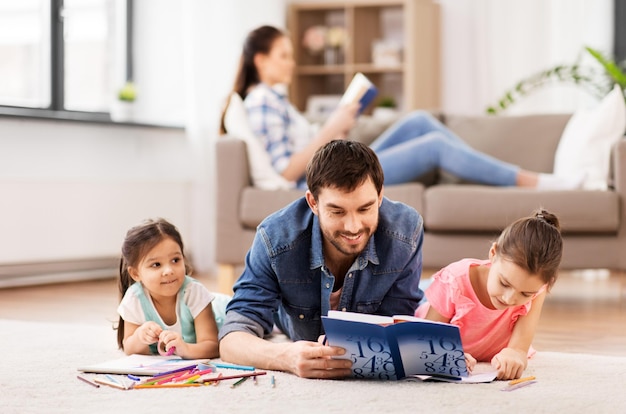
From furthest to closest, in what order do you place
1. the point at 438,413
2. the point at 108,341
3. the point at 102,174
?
1. the point at 102,174
2. the point at 108,341
3. the point at 438,413

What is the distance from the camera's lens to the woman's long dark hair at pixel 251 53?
3.80 m

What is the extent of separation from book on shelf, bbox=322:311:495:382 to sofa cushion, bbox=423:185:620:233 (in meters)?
1.52

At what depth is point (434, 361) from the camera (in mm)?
1865

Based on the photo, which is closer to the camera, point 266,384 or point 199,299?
point 266,384

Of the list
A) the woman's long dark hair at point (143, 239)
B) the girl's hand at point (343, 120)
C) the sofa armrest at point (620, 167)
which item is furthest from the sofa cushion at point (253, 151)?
the woman's long dark hair at point (143, 239)

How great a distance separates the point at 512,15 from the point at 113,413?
4451 mm

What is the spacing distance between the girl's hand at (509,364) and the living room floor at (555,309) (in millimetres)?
506

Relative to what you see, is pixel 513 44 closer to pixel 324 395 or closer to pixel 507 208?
pixel 507 208

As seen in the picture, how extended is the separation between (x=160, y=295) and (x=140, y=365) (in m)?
0.30

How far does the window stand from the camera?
4.55 metres

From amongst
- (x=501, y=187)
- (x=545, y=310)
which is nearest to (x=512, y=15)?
(x=501, y=187)

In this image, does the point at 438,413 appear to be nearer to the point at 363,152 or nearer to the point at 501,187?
the point at 363,152

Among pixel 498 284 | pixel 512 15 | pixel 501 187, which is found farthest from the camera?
pixel 512 15

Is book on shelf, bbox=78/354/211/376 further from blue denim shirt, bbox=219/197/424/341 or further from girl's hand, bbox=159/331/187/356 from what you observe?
blue denim shirt, bbox=219/197/424/341
